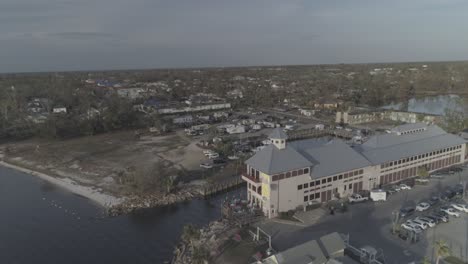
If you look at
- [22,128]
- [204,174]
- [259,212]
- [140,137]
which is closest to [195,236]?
[259,212]

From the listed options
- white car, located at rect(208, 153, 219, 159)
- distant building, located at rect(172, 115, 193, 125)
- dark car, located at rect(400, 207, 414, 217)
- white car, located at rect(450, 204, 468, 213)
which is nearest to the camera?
dark car, located at rect(400, 207, 414, 217)

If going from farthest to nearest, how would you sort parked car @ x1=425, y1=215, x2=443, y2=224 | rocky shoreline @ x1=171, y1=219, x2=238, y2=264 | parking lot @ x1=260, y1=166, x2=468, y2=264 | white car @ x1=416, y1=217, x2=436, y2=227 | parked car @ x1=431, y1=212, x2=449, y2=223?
parked car @ x1=431, y1=212, x2=449, y2=223 → parked car @ x1=425, y1=215, x2=443, y2=224 → white car @ x1=416, y1=217, x2=436, y2=227 → rocky shoreline @ x1=171, y1=219, x2=238, y2=264 → parking lot @ x1=260, y1=166, x2=468, y2=264

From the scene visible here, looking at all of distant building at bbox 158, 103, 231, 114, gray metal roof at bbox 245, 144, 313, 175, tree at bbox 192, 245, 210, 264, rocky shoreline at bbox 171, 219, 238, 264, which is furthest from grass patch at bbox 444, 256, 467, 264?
distant building at bbox 158, 103, 231, 114

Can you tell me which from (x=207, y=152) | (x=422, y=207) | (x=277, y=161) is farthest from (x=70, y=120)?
(x=422, y=207)

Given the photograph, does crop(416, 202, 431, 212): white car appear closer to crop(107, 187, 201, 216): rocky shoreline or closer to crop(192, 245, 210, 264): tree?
crop(192, 245, 210, 264): tree

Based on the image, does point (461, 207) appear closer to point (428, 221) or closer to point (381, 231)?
point (428, 221)

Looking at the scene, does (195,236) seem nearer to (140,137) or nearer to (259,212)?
(259,212)

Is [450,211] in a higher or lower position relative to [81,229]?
higher
